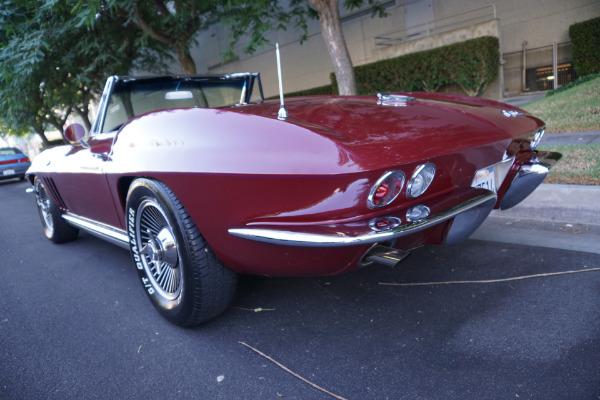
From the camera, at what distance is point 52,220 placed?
4398 millimetres

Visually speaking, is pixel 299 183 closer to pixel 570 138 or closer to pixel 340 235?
pixel 340 235

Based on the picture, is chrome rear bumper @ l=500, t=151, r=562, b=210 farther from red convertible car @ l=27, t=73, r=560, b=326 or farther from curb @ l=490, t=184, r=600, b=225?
curb @ l=490, t=184, r=600, b=225

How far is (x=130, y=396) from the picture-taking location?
6.05 ft

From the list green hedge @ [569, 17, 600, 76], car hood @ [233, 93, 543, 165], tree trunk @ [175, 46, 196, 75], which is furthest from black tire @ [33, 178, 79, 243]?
green hedge @ [569, 17, 600, 76]

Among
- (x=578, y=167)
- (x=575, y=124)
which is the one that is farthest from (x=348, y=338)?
(x=575, y=124)

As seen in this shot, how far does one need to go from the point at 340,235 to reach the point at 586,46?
11365mm

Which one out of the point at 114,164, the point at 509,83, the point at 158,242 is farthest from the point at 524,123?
the point at 509,83

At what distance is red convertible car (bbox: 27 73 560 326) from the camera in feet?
5.49

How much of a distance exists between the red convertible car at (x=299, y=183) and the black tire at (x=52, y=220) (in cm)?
174

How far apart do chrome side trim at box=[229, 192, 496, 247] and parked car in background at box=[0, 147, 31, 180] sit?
16958 mm

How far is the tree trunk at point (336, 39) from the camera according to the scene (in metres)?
8.36

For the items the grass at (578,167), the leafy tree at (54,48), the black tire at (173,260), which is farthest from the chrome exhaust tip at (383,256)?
the leafy tree at (54,48)

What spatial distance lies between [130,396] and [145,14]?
1263cm

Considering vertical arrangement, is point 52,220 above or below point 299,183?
below
